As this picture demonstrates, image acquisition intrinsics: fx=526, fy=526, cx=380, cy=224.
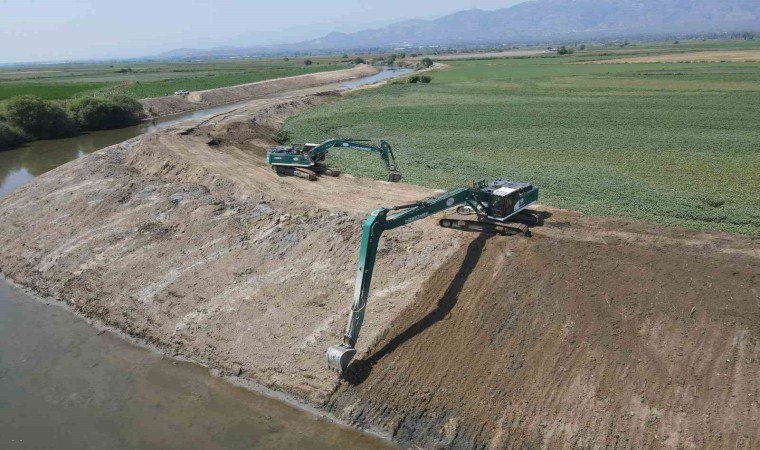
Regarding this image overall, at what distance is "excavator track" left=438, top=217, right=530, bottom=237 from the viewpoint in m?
18.1

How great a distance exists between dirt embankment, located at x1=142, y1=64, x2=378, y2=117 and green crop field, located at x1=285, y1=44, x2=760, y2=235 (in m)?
19.8

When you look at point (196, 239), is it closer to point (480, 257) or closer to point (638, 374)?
point (480, 257)

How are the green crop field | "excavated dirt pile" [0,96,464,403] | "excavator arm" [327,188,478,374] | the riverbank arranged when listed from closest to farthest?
"excavator arm" [327,188,478,374]
"excavated dirt pile" [0,96,464,403]
the green crop field
the riverbank

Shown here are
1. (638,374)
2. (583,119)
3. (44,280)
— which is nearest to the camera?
(638,374)

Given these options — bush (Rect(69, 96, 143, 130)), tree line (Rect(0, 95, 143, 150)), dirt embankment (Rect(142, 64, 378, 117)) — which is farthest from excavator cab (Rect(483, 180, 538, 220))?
dirt embankment (Rect(142, 64, 378, 117))

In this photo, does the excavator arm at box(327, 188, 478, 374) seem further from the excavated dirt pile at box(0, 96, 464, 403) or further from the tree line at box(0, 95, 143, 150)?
the tree line at box(0, 95, 143, 150)

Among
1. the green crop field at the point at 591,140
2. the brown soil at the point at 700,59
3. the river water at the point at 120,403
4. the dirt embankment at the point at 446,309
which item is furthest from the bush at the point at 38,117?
the brown soil at the point at 700,59

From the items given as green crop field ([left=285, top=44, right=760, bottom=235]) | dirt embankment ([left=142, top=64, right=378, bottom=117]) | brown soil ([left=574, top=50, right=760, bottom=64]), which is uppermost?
brown soil ([left=574, top=50, right=760, bottom=64])

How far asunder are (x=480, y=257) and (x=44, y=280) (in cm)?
1851

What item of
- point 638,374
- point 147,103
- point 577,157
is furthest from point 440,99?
point 638,374

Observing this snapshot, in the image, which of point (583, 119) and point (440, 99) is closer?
point (583, 119)

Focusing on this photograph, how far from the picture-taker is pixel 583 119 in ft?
152

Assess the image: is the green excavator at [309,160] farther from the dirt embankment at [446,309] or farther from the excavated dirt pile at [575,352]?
the excavated dirt pile at [575,352]

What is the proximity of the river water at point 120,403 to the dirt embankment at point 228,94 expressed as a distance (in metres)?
51.9
